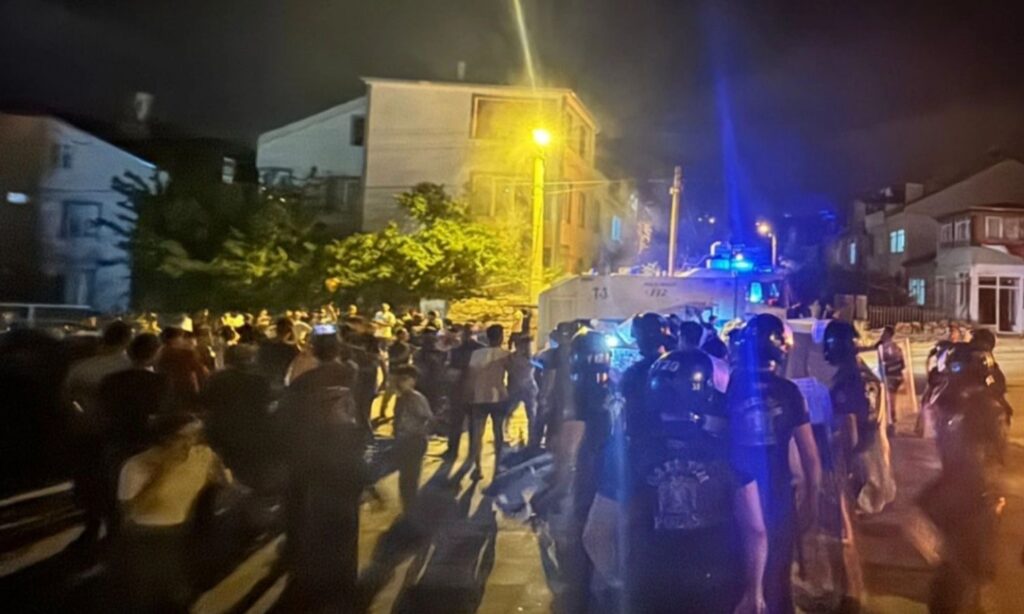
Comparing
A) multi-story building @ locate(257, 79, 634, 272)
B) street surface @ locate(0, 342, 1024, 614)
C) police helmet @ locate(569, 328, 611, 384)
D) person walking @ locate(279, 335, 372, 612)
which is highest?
multi-story building @ locate(257, 79, 634, 272)

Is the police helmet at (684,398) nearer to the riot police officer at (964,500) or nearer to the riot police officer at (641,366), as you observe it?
the riot police officer at (641,366)

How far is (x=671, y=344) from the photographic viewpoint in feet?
21.4

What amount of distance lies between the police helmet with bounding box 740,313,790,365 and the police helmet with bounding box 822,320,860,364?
113 centimetres

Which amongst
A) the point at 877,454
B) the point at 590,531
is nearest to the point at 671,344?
the point at 877,454

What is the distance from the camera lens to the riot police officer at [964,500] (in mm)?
4691

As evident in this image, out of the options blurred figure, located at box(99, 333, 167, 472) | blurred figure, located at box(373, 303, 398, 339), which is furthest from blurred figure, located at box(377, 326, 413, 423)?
blurred figure, located at box(99, 333, 167, 472)

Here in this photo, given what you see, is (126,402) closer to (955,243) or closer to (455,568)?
(455,568)

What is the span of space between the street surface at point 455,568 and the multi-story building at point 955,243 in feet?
51.6

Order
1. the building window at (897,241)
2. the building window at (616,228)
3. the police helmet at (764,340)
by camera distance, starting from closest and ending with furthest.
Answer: the police helmet at (764,340), the building window at (897,241), the building window at (616,228)

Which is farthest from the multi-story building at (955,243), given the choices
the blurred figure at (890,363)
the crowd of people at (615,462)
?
the crowd of people at (615,462)

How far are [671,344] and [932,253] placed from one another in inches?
1042

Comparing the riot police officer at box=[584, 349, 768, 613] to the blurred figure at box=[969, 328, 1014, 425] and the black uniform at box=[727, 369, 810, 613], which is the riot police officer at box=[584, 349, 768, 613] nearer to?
the black uniform at box=[727, 369, 810, 613]

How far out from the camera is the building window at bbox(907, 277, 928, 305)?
25933 mm

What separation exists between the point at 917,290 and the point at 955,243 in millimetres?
2484
